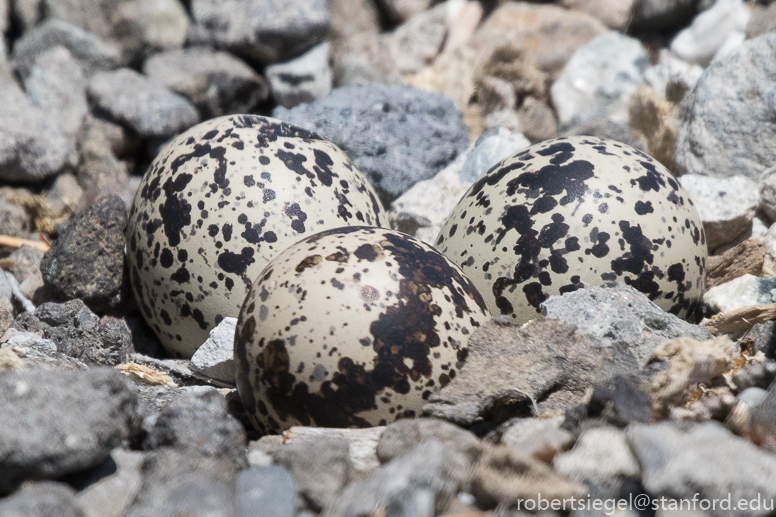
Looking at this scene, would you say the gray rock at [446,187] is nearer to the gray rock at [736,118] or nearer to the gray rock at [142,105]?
the gray rock at [736,118]

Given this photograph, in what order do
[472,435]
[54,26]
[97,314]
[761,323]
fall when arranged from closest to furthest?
1. [472,435]
2. [761,323]
3. [97,314]
4. [54,26]

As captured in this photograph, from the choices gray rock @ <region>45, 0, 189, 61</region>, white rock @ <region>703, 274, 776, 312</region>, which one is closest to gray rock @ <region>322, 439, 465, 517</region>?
white rock @ <region>703, 274, 776, 312</region>

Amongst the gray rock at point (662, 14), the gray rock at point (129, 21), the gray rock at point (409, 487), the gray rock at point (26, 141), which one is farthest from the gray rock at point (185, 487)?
the gray rock at point (662, 14)

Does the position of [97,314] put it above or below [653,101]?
below

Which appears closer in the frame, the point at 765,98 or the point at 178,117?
the point at 765,98

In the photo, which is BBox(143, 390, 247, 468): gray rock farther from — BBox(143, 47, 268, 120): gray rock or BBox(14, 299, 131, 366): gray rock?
BBox(143, 47, 268, 120): gray rock

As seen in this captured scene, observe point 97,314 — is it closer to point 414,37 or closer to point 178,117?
point 178,117

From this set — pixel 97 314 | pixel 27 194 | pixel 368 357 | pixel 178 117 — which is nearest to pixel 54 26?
pixel 178 117

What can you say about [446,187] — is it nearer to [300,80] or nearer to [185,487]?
[185,487]
